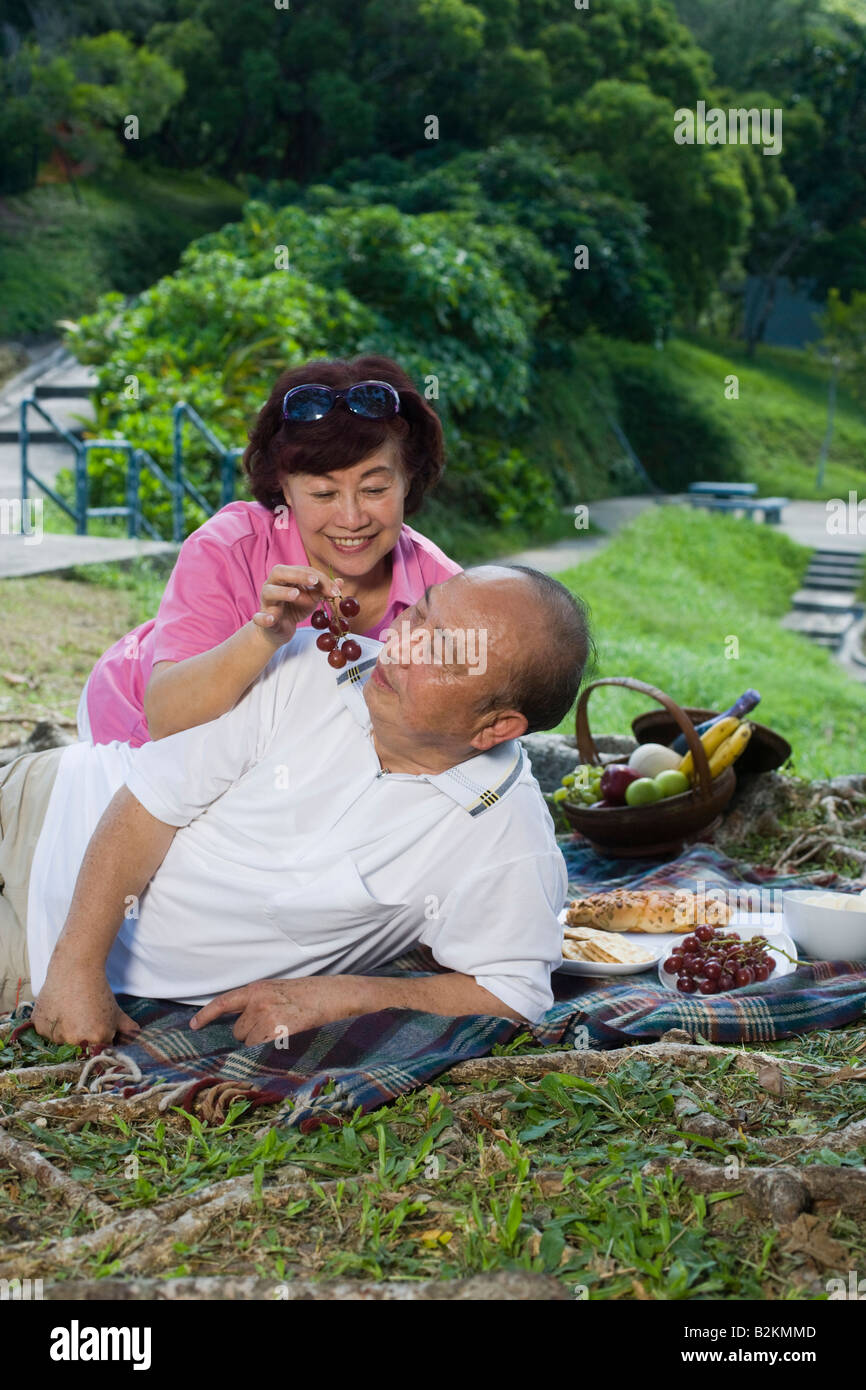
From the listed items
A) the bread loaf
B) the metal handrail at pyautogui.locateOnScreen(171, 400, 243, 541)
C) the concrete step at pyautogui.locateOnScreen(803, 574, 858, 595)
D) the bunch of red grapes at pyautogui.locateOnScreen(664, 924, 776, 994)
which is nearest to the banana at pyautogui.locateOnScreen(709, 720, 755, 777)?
the bread loaf

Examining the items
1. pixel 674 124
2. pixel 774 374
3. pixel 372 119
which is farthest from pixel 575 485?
pixel 774 374

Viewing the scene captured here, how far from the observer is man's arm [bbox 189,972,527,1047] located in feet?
9.19

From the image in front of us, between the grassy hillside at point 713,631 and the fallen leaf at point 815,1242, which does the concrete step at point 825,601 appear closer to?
the grassy hillside at point 713,631

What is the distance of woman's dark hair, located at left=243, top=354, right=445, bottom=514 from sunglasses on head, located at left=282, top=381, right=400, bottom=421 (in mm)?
16

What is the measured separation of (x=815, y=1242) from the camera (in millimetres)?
2209

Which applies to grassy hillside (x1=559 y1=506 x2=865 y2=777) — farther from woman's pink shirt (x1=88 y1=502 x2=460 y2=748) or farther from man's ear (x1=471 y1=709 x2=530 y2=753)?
man's ear (x1=471 y1=709 x2=530 y2=753)

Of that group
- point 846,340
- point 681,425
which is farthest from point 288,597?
point 846,340

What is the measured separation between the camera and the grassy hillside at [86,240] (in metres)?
20.1

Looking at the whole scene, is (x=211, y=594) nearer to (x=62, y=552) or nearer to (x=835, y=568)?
(x=62, y=552)

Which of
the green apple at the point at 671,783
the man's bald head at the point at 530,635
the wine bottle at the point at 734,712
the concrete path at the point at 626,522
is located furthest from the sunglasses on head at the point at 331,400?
the concrete path at the point at 626,522

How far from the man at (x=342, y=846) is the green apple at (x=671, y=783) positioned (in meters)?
1.84

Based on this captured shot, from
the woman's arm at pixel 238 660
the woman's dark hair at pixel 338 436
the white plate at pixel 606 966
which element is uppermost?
the woman's dark hair at pixel 338 436

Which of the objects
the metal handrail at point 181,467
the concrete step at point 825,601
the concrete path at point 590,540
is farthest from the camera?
the concrete step at point 825,601
